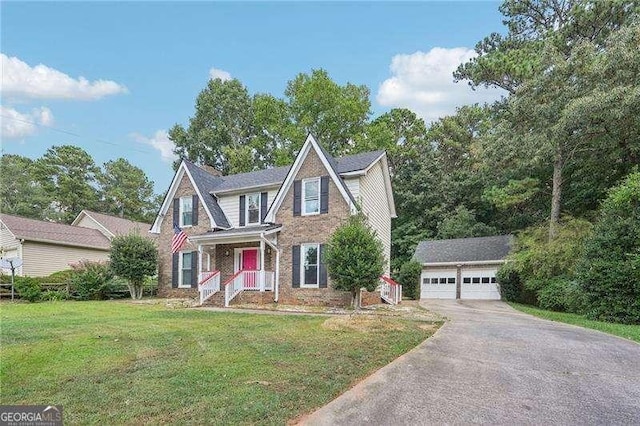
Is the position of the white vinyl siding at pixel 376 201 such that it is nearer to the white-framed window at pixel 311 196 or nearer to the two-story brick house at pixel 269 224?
the two-story brick house at pixel 269 224

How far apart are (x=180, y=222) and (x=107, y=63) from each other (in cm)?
796

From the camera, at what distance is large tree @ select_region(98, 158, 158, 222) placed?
49.3 meters

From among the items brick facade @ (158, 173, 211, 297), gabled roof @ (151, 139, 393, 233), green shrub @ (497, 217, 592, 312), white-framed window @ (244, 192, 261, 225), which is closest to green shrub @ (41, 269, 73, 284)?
brick facade @ (158, 173, 211, 297)

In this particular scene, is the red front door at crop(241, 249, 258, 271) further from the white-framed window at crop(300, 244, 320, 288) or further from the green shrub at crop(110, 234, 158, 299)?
the green shrub at crop(110, 234, 158, 299)

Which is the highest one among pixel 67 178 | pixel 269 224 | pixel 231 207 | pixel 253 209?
pixel 67 178

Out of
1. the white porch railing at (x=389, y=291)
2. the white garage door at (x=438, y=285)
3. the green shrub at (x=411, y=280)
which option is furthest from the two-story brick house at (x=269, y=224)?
the white garage door at (x=438, y=285)

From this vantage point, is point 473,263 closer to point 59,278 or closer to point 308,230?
point 308,230

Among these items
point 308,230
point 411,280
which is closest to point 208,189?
point 308,230

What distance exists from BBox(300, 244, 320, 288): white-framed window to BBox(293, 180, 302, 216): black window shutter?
1.52m

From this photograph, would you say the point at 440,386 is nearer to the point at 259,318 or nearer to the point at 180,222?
the point at 259,318

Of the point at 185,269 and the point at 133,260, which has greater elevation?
the point at 133,260

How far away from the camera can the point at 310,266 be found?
1597 cm

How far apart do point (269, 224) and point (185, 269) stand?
5.39 metres

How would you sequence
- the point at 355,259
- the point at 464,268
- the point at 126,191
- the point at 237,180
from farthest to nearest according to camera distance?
the point at 126,191 < the point at 464,268 < the point at 237,180 < the point at 355,259
